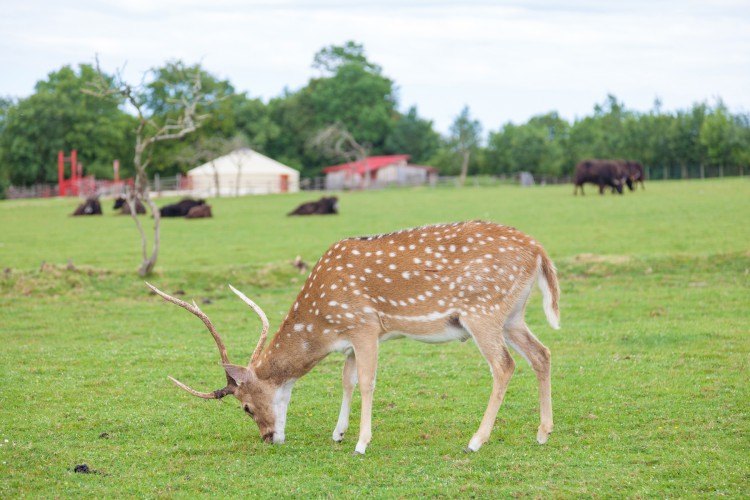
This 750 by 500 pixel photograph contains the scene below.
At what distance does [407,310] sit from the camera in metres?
8.18

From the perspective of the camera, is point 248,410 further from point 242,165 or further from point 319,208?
point 242,165

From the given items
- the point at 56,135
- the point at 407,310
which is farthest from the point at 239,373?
the point at 56,135

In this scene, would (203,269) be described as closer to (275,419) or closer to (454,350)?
(454,350)

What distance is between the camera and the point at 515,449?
7.87 m

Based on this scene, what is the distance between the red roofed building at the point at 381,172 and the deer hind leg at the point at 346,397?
278 ft

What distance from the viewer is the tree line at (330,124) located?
87562mm

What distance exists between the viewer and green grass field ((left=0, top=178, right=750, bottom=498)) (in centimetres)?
709

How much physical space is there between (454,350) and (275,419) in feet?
15.9

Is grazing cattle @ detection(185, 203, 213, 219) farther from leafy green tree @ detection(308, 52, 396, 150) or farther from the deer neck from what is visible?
leafy green tree @ detection(308, 52, 396, 150)

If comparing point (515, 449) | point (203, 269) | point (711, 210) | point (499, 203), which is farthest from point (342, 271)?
point (499, 203)

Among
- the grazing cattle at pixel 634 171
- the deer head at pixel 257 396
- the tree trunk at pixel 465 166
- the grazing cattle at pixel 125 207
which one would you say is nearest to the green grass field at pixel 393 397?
the deer head at pixel 257 396

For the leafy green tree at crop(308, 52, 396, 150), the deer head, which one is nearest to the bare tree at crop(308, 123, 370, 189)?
the leafy green tree at crop(308, 52, 396, 150)

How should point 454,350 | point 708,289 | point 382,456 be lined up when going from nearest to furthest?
1. point 382,456
2. point 454,350
3. point 708,289

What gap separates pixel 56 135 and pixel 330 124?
30.1 metres
